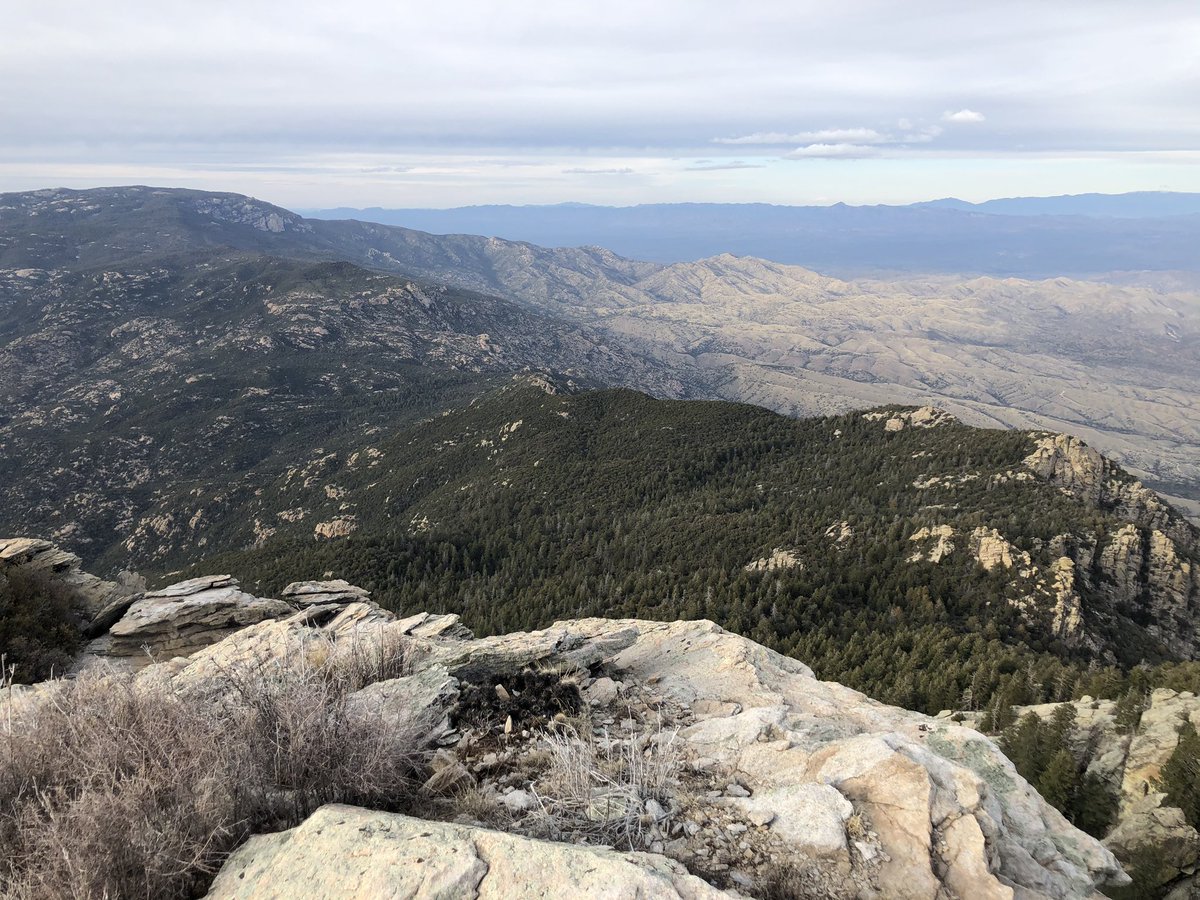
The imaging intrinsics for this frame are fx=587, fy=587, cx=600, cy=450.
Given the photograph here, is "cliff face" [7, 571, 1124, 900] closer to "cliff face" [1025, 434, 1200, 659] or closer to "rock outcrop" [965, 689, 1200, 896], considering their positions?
"rock outcrop" [965, 689, 1200, 896]

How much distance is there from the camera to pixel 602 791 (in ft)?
24.1

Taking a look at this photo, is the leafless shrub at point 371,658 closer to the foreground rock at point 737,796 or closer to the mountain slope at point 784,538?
the foreground rock at point 737,796

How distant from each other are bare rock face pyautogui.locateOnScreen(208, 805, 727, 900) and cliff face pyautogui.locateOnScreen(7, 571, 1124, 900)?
0.06ft

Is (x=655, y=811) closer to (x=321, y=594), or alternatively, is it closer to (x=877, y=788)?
(x=877, y=788)

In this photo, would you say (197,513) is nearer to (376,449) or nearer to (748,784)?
(376,449)

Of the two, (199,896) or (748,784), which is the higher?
(199,896)

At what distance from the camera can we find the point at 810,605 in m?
58.6

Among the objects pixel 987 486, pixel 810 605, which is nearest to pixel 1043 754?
pixel 810 605

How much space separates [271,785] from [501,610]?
58964mm

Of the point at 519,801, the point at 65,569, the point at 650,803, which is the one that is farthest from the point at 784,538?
the point at 519,801

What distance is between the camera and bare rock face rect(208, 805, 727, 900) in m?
5.18

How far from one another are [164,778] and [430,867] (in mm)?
3162

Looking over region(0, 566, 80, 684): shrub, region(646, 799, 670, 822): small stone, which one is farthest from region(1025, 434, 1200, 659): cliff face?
region(0, 566, 80, 684): shrub

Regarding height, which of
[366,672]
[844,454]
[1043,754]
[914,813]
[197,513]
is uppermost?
[914,813]
